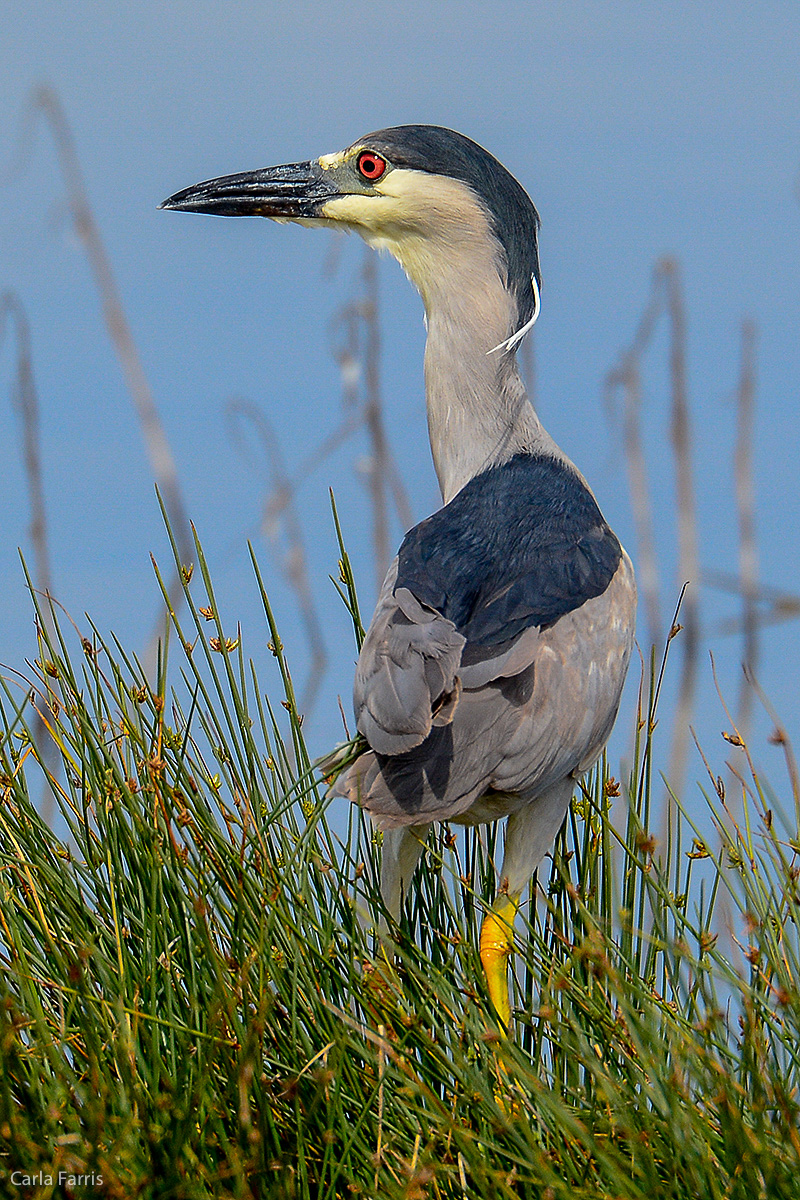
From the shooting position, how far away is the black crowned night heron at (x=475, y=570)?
1.80m

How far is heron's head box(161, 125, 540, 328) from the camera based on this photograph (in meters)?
2.47

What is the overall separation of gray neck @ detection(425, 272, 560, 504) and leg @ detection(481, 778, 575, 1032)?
71 centimetres

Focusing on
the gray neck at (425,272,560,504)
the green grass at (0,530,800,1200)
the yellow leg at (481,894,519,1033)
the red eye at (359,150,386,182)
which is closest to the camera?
the green grass at (0,530,800,1200)

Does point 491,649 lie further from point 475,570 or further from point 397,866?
point 397,866

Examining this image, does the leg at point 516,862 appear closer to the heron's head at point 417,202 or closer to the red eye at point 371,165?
the heron's head at point 417,202

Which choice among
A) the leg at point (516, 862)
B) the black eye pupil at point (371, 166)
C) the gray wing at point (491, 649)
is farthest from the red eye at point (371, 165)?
the leg at point (516, 862)

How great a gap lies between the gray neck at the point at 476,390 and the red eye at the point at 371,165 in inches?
11.5

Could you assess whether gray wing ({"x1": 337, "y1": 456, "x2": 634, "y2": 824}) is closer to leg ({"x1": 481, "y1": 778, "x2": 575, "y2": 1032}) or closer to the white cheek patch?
leg ({"x1": 481, "y1": 778, "x2": 575, "y2": 1032})

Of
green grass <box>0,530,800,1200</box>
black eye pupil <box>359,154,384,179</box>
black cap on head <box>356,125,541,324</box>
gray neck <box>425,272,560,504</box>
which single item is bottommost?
green grass <box>0,530,800,1200</box>

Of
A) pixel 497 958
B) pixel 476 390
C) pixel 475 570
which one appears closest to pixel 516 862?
pixel 497 958

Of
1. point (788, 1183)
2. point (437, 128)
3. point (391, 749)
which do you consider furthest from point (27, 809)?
point (437, 128)

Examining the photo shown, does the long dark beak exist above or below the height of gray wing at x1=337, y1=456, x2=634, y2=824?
above

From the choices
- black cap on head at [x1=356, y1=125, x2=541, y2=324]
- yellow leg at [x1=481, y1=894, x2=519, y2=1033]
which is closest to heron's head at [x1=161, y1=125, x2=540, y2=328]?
black cap on head at [x1=356, y1=125, x2=541, y2=324]

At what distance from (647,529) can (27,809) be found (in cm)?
211
